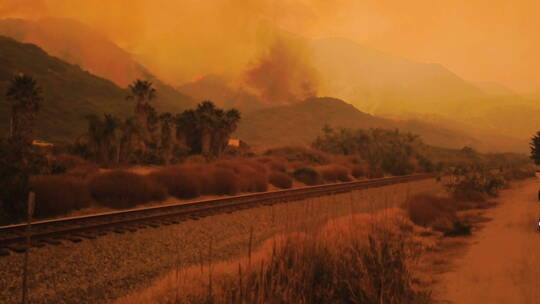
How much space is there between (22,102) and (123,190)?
30.6 m

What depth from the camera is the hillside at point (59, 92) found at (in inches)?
3246

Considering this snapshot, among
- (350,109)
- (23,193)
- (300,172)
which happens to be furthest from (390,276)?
(350,109)

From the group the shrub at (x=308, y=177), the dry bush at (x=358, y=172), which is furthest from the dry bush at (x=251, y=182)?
the dry bush at (x=358, y=172)

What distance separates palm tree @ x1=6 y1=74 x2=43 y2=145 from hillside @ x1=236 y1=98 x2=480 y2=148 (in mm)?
87500

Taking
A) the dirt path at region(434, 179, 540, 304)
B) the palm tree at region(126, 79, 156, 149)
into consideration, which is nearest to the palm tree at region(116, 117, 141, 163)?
the palm tree at region(126, 79, 156, 149)

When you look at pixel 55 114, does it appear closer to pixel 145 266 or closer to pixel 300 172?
pixel 300 172

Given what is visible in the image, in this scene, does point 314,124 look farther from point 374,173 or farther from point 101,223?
point 101,223

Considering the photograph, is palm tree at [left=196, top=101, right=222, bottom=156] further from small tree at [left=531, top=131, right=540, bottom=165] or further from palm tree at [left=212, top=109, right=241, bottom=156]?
small tree at [left=531, top=131, right=540, bottom=165]

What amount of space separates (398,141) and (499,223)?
48.4m

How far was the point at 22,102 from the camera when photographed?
39344 mm

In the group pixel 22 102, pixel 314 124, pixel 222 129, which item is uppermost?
pixel 314 124

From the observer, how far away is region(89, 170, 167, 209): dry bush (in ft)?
51.7

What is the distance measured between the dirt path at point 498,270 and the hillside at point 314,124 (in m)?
115

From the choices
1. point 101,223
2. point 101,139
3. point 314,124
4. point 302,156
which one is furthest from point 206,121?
point 314,124
